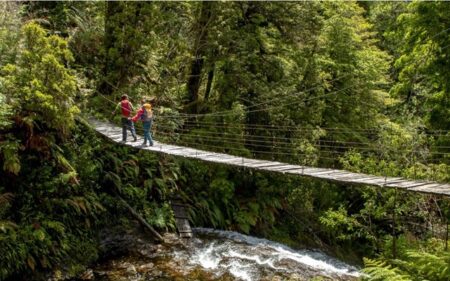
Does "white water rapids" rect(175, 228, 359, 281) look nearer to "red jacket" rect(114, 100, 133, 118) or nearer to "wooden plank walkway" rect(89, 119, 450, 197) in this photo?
"wooden plank walkway" rect(89, 119, 450, 197)

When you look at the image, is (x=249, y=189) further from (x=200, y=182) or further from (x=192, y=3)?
(x=192, y=3)

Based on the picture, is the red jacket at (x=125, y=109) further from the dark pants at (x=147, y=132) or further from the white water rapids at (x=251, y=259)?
the white water rapids at (x=251, y=259)

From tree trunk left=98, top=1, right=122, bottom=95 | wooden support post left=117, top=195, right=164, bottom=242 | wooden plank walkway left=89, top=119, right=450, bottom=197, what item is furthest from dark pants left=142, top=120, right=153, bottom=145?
tree trunk left=98, top=1, right=122, bottom=95

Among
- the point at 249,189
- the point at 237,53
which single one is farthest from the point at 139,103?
the point at 249,189

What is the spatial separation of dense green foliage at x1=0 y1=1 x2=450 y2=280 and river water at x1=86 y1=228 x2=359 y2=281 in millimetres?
724

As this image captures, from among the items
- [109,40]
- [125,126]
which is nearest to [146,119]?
[125,126]

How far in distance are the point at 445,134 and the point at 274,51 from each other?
5.17 m

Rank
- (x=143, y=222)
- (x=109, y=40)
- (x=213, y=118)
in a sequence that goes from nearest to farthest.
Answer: (x=143, y=222), (x=109, y=40), (x=213, y=118)

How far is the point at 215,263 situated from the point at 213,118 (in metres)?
5.35

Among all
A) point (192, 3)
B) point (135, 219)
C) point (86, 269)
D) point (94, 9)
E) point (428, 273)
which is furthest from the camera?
point (94, 9)

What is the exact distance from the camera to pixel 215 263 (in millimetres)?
8891

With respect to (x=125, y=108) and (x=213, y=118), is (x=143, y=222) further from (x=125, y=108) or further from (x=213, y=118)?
(x=213, y=118)

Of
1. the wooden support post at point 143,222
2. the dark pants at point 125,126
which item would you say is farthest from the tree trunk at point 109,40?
the wooden support post at point 143,222

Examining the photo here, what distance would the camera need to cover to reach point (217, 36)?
1295cm
